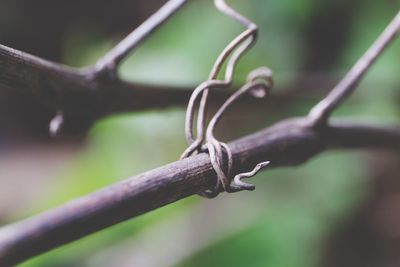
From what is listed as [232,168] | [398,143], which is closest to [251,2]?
[398,143]

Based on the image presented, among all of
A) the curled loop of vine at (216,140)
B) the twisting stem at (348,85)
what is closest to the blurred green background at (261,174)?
the twisting stem at (348,85)

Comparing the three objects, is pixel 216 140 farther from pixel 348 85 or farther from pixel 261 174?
pixel 261 174

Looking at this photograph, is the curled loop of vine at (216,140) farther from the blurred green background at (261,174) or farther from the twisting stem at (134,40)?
the blurred green background at (261,174)

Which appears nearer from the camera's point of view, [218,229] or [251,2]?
[218,229]

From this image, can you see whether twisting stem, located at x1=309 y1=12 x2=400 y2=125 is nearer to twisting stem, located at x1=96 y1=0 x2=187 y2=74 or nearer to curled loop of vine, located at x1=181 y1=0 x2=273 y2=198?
curled loop of vine, located at x1=181 y1=0 x2=273 y2=198

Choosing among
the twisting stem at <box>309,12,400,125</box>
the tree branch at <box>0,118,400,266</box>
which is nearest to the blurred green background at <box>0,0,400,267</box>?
the twisting stem at <box>309,12,400,125</box>

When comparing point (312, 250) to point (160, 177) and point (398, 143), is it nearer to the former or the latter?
point (398, 143)

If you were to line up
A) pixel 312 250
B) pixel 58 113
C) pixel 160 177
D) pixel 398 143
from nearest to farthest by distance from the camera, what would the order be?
pixel 160 177
pixel 58 113
pixel 398 143
pixel 312 250
